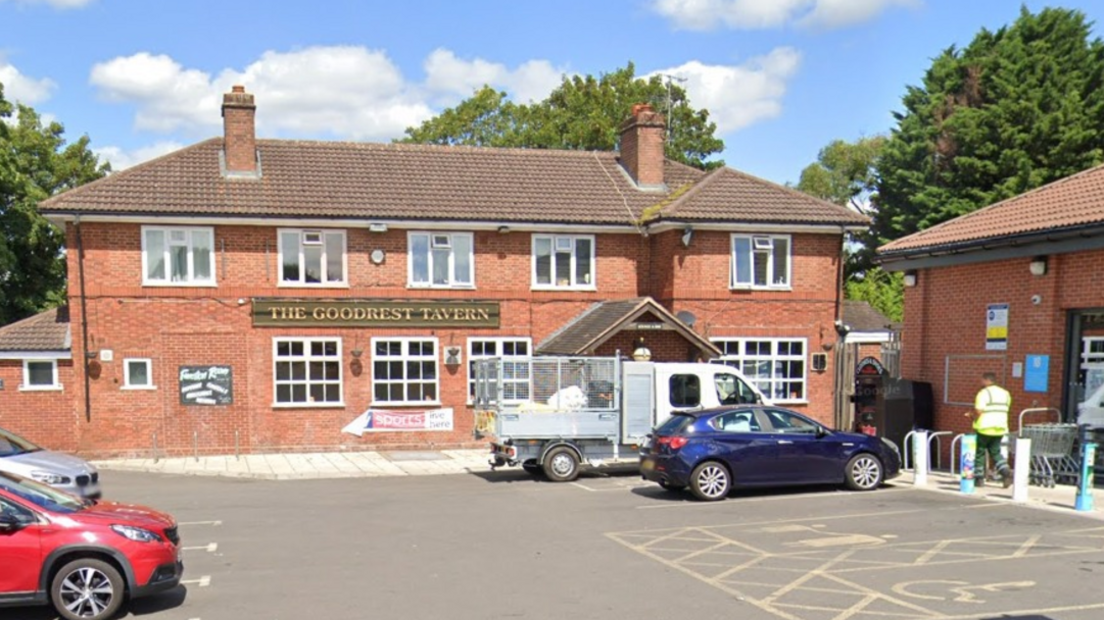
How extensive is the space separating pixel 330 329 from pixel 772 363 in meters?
11.1

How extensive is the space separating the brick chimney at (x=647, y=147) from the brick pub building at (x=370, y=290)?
0.34 ft

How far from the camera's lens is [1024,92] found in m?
33.1

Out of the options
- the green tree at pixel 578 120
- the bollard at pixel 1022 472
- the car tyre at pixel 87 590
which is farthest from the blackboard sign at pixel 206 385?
the green tree at pixel 578 120

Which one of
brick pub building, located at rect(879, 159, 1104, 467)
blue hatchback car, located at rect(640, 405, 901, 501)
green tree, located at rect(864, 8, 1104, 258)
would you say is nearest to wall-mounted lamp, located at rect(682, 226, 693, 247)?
brick pub building, located at rect(879, 159, 1104, 467)

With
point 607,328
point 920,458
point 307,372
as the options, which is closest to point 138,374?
point 307,372

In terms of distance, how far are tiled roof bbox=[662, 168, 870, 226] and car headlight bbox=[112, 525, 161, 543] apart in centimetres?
1505

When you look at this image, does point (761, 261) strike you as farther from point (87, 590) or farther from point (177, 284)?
point (87, 590)

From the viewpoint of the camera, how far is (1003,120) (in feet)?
108

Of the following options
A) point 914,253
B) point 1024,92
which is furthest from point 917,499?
point 1024,92

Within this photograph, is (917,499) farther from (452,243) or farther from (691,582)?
(452,243)

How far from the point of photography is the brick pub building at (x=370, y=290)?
19.4 meters

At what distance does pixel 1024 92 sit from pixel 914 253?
20650 mm

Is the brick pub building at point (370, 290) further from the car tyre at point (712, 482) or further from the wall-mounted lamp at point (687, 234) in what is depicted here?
the car tyre at point (712, 482)

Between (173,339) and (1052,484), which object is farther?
(173,339)
